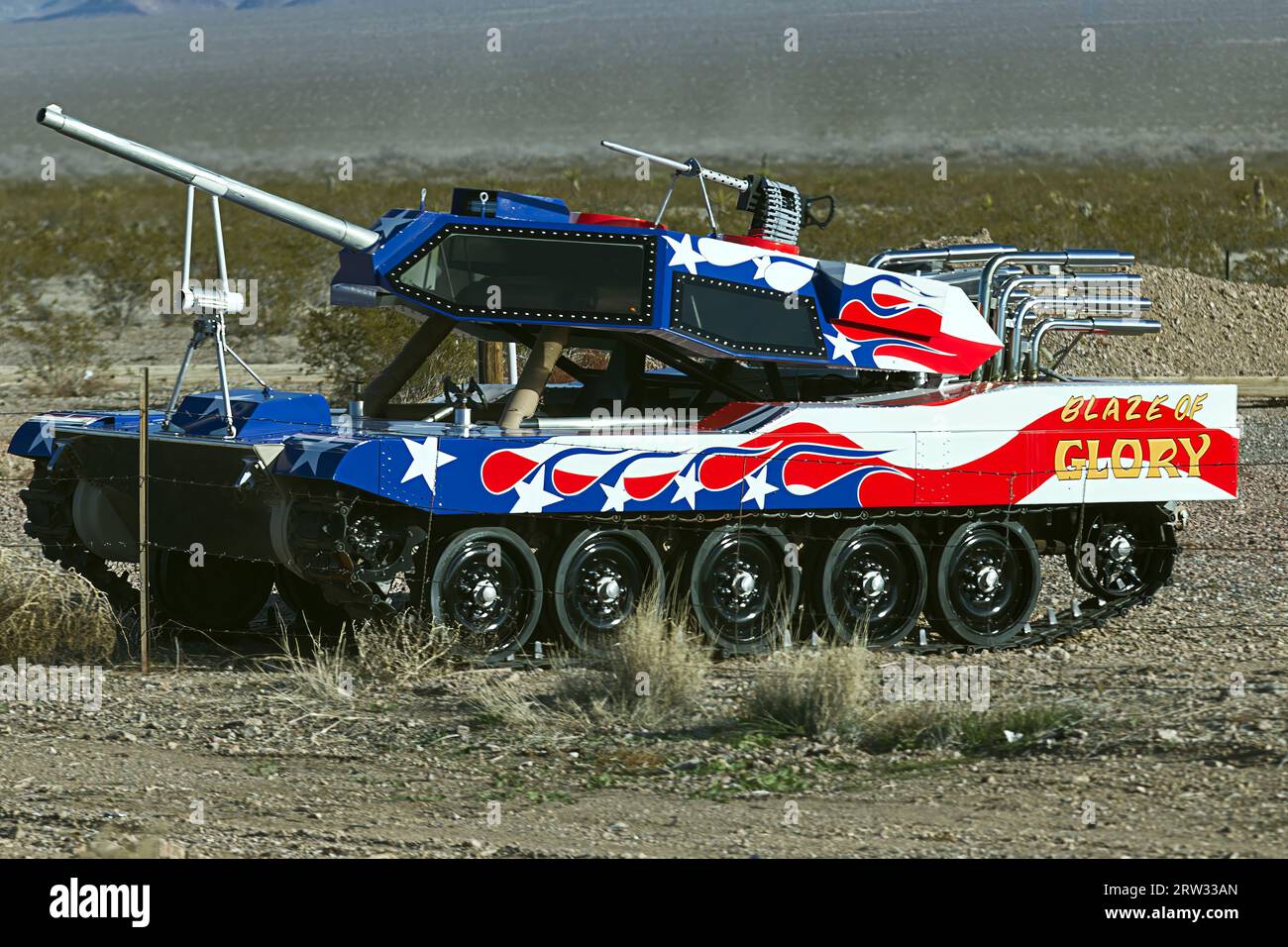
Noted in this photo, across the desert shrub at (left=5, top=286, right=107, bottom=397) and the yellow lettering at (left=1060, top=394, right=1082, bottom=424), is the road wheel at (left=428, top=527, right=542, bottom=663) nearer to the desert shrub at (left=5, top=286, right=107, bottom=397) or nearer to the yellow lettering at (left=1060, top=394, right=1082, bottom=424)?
the yellow lettering at (left=1060, top=394, right=1082, bottom=424)

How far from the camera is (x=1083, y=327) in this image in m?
15.2

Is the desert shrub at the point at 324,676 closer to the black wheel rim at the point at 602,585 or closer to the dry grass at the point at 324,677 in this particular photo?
the dry grass at the point at 324,677

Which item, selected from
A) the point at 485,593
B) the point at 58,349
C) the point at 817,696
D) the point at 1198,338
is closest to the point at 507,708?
the point at 817,696

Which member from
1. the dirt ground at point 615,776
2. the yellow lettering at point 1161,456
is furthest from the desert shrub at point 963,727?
the yellow lettering at point 1161,456

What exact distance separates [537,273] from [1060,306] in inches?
164

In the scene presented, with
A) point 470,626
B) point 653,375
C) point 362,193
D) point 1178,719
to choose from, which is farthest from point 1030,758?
point 362,193

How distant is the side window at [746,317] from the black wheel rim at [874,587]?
1.35m

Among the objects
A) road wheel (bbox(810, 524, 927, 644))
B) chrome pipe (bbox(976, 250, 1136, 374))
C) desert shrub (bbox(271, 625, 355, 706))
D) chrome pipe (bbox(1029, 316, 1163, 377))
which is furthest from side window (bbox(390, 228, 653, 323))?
chrome pipe (bbox(1029, 316, 1163, 377))

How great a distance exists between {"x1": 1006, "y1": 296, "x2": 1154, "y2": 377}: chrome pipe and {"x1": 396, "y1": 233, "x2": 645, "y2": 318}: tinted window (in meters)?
3.20

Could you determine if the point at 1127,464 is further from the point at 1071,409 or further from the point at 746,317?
the point at 746,317

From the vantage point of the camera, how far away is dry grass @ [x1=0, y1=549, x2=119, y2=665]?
42.1ft

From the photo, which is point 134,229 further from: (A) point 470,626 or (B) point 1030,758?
(B) point 1030,758

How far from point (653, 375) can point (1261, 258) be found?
3270cm

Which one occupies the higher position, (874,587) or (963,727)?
(874,587)
